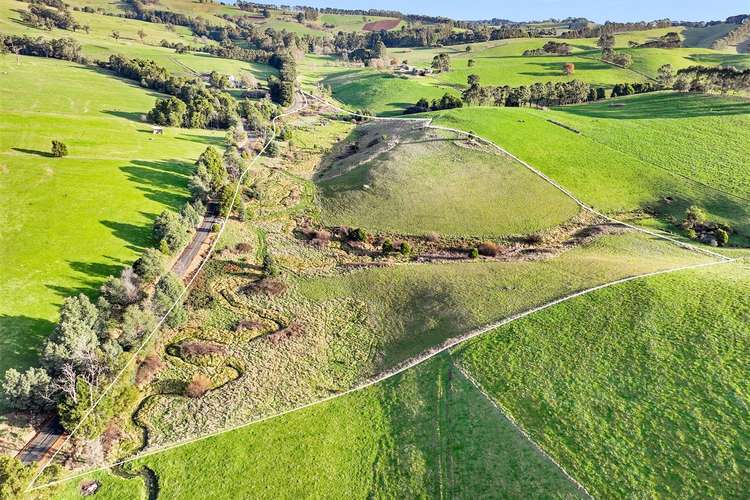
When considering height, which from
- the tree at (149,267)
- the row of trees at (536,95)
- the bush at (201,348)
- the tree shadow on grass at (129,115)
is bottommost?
the bush at (201,348)

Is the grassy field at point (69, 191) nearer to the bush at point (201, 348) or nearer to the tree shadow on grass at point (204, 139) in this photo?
the tree shadow on grass at point (204, 139)

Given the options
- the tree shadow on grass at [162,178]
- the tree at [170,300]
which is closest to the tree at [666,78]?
the tree shadow on grass at [162,178]

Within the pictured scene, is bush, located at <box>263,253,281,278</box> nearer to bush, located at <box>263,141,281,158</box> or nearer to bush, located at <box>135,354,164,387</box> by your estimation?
bush, located at <box>135,354,164,387</box>

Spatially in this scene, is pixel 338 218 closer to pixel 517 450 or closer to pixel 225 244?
pixel 225 244

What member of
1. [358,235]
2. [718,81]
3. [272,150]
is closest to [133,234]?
[358,235]

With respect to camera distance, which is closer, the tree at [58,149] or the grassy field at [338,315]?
the grassy field at [338,315]

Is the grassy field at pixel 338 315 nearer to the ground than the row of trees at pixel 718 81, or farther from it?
nearer to the ground

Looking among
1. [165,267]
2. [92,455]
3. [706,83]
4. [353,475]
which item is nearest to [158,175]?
[165,267]
